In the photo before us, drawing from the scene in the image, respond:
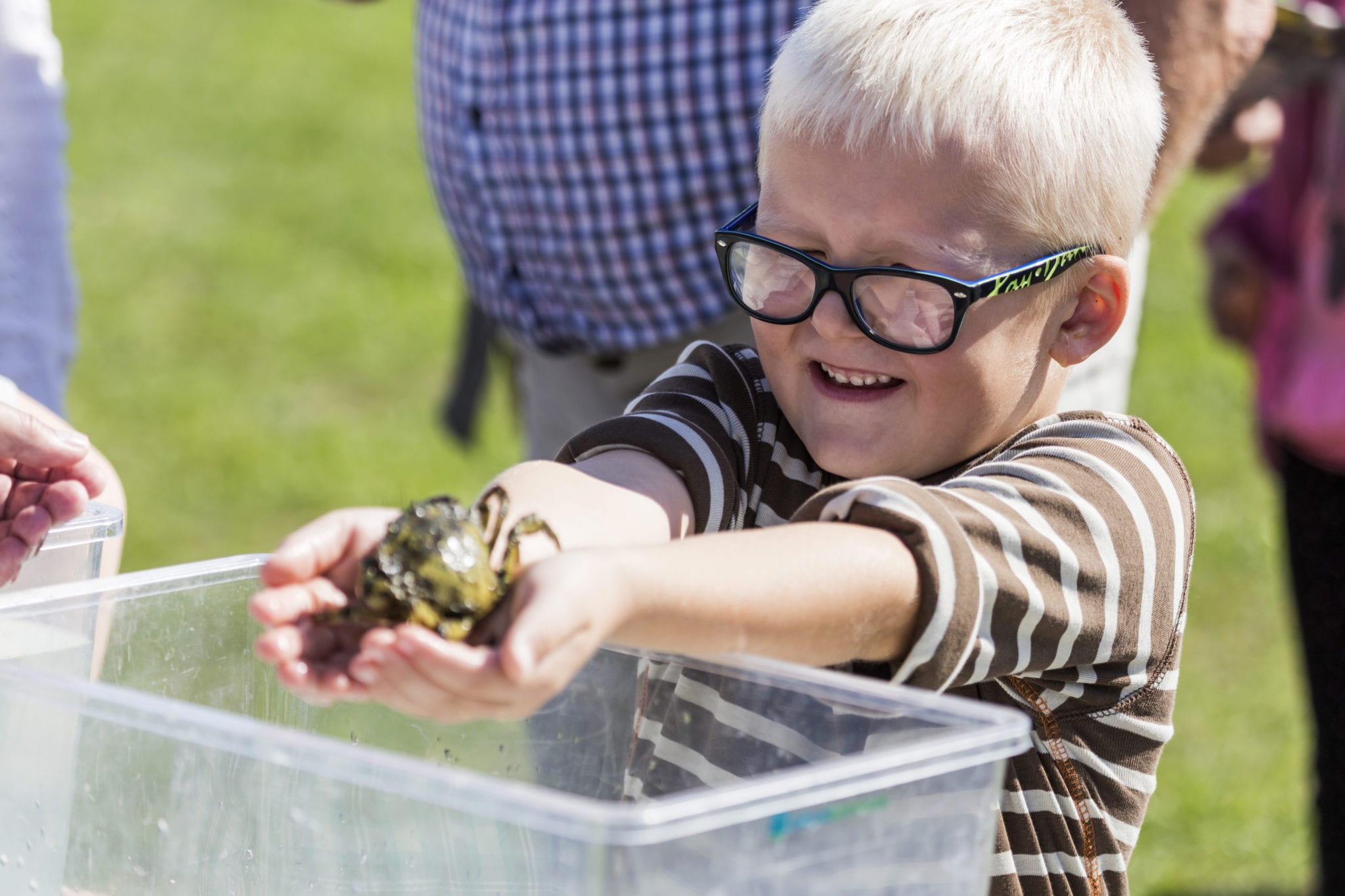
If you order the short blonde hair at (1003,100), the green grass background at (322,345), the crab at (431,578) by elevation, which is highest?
the short blonde hair at (1003,100)

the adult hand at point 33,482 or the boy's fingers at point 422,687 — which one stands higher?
the boy's fingers at point 422,687

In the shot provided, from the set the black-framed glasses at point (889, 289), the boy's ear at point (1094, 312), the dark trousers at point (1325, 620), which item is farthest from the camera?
the dark trousers at point (1325, 620)

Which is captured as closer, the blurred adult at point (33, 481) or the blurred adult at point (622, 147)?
the blurred adult at point (33, 481)

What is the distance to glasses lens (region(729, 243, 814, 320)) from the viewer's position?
50.3 inches

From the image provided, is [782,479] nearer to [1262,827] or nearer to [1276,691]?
[1262,827]

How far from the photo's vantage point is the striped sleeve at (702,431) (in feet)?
4.29

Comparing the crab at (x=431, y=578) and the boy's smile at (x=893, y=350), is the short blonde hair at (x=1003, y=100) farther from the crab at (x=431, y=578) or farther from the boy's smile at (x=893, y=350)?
the crab at (x=431, y=578)

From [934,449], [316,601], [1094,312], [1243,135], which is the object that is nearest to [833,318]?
[934,449]

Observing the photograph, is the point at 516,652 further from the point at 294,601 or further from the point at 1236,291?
the point at 1236,291

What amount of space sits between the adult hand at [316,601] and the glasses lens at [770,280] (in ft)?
1.34

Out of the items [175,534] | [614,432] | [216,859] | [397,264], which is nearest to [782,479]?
[614,432]

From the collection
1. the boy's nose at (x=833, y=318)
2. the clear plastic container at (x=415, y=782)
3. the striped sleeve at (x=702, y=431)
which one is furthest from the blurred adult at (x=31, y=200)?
the boy's nose at (x=833, y=318)

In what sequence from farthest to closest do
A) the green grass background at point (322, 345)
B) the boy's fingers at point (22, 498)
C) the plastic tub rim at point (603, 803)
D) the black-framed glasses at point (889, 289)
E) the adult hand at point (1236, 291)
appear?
the green grass background at point (322, 345) < the adult hand at point (1236, 291) < the boy's fingers at point (22, 498) < the black-framed glasses at point (889, 289) < the plastic tub rim at point (603, 803)

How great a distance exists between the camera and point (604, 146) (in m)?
2.11
